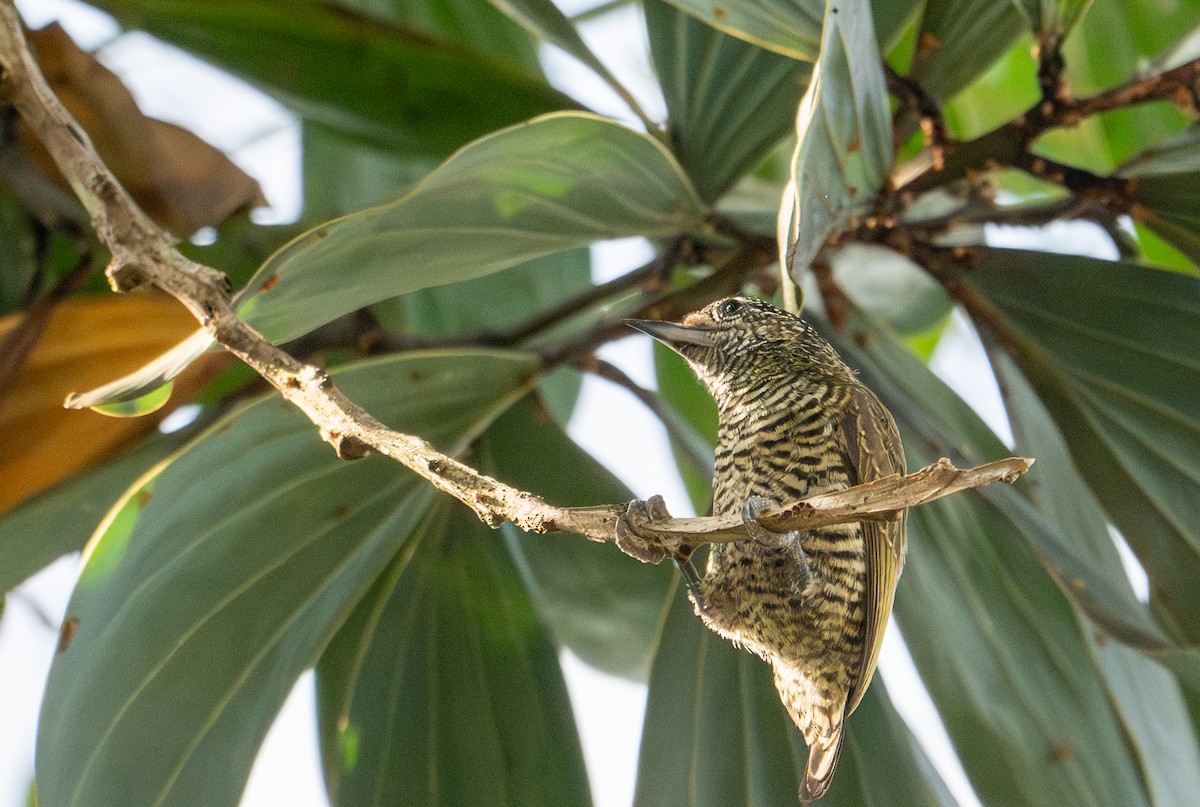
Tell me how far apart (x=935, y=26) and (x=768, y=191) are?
681 millimetres

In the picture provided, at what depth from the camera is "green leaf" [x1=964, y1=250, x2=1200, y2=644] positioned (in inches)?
57.2

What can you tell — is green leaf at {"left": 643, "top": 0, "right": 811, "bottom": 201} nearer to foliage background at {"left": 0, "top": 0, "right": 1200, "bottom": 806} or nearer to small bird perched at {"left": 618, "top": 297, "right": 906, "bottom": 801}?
foliage background at {"left": 0, "top": 0, "right": 1200, "bottom": 806}

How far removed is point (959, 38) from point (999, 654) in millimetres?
767

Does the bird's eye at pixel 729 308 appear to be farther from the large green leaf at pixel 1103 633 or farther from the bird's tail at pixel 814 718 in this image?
the bird's tail at pixel 814 718

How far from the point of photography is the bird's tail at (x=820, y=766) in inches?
52.1

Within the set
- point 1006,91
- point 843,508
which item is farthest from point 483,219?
point 1006,91

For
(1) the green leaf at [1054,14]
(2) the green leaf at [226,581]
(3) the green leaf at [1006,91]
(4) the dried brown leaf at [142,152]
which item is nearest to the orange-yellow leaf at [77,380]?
(4) the dried brown leaf at [142,152]

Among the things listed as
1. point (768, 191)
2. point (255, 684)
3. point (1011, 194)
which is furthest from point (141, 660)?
point (1011, 194)

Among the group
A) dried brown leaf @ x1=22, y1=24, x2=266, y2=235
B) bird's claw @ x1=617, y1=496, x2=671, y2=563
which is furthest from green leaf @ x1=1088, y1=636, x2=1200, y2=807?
dried brown leaf @ x1=22, y1=24, x2=266, y2=235

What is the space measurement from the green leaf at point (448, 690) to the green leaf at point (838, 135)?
0.65 m

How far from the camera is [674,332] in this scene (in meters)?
1.68

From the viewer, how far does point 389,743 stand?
148 centimetres

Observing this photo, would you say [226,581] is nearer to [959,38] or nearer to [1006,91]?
[959,38]

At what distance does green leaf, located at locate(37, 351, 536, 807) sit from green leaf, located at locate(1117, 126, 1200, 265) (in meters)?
0.77
